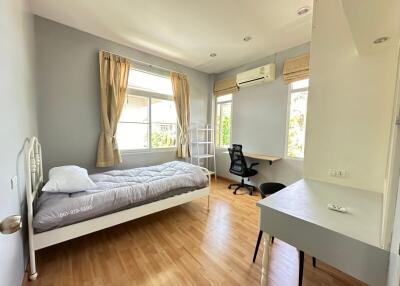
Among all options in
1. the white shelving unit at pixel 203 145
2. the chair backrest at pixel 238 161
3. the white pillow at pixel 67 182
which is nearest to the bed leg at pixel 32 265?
the white pillow at pixel 67 182

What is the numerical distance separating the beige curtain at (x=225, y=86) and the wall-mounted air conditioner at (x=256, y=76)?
203 millimetres

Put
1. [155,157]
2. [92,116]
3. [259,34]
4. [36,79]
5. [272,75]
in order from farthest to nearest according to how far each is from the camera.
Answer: [155,157] < [272,75] < [92,116] < [259,34] < [36,79]

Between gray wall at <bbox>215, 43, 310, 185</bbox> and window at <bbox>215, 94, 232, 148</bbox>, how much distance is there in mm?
208

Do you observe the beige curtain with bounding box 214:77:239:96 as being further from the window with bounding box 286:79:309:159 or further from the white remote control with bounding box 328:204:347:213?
the white remote control with bounding box 328:204:347:213

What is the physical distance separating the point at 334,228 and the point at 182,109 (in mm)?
3673

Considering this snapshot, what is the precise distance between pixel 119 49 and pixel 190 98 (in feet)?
6.11

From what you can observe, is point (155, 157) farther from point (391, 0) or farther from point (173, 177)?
point (391, 0)

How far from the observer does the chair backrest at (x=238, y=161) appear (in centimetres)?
360

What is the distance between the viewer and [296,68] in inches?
124

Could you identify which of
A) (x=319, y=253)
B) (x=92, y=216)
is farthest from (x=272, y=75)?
(x=92, y=216)

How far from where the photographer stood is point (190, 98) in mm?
4516

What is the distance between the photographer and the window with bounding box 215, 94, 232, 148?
4.63m

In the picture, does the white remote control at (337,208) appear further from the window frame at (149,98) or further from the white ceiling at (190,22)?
the window frame at (149,98)

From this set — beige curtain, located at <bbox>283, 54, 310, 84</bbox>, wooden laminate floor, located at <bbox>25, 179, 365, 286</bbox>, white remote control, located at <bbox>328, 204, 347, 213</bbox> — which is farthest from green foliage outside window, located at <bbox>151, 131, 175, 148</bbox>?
white remote control, located at <bbox>328, 204, 347, 213</bbox>
